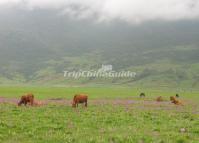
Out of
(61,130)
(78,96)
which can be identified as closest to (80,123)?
(61,130)

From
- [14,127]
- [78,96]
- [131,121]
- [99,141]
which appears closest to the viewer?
[99,141]

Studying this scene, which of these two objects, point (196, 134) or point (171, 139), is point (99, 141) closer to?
point (171, 139)

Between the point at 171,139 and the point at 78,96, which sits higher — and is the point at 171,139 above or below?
below

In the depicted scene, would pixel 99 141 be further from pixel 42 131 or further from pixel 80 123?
pixel 80 123

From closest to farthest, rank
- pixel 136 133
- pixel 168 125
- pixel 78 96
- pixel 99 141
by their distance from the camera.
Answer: pixel 99 141
pixel 136 133
pixel 168 125
pixel 78 96

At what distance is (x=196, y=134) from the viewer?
2283cm

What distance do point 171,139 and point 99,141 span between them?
3.72m

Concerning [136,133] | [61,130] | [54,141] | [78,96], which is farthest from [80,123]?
[78,96]

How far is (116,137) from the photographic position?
824 inches

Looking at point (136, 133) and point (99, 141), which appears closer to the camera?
point (99, 141)

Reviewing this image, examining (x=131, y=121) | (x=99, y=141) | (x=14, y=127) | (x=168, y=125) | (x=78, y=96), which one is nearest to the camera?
(x=99, y=141)

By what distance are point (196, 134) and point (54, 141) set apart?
311 inches

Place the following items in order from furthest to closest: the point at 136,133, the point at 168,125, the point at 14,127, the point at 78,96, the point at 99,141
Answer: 1. the point at 78,96
2. the point at 168,125
3. the point at 14,127
4. the point at 136,133
5. the point at 99,141

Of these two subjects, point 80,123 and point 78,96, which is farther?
point 78,96
